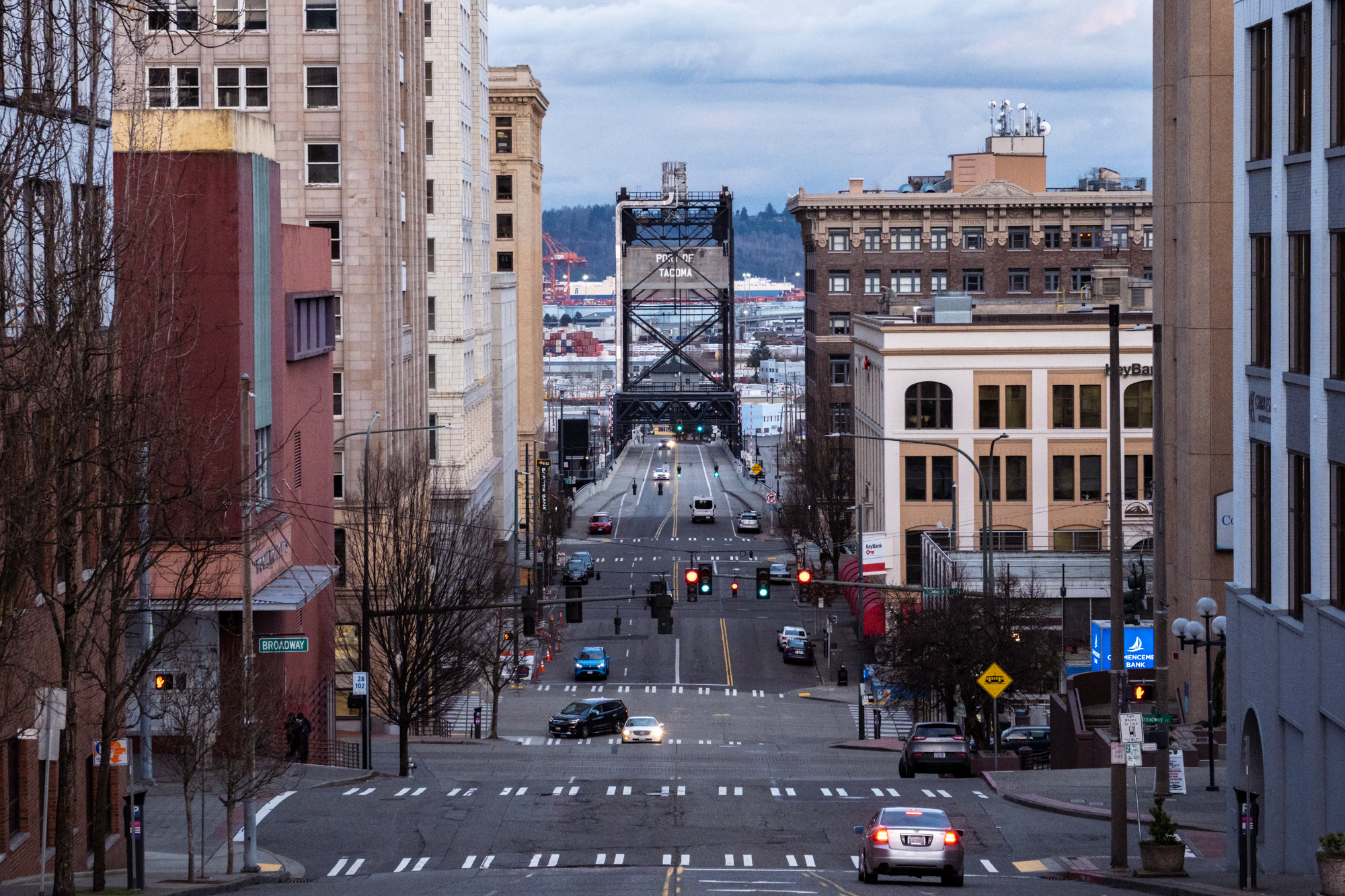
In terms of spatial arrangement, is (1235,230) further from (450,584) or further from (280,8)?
(280,8)

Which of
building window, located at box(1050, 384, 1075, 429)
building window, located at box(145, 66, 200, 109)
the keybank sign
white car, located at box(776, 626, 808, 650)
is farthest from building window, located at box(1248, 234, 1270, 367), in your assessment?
white car, located at box(776, 626, 808, 650)

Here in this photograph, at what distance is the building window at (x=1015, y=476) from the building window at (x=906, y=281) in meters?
57.1

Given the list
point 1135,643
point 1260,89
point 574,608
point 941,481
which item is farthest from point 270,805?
point 941,481

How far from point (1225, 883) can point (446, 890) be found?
11.3 metres

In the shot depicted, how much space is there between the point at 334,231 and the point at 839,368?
69331mm

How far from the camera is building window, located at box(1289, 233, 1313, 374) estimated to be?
25.4 metres

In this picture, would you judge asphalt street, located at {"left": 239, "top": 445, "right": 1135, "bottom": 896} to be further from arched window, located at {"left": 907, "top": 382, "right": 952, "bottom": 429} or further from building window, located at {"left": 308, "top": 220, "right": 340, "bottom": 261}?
building window, located at {"left": 308, "top": 220, "right": 340, "bottom": 261}

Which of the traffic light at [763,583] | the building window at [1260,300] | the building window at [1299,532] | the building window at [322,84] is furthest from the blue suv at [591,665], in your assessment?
the building window at [1299,532]

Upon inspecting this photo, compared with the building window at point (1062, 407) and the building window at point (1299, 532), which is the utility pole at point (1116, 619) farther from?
the building window at point (1062, 407)

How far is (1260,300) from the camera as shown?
27.9 m

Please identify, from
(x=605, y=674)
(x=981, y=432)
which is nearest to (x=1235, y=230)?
(x=981, y=432)

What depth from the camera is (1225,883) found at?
81.7ft

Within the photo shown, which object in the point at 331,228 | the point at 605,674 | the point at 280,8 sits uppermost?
the point at 280,8

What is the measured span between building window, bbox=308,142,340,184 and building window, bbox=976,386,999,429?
30300mm
